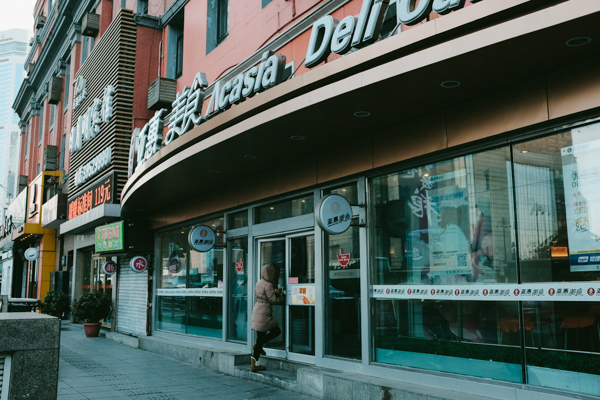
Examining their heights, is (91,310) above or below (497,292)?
below

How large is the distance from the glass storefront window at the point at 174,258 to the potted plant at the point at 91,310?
2750 mm

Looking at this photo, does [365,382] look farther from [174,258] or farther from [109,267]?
[109,267]

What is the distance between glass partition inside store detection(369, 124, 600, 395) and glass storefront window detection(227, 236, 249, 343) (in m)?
3.87

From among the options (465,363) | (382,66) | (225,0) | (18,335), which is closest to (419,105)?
(382,66)

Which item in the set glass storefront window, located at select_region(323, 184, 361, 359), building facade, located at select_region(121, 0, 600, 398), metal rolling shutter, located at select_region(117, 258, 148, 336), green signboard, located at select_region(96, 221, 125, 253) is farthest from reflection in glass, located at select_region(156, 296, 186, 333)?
glass storefront window, located at select_region(323, 184, 361, 359)

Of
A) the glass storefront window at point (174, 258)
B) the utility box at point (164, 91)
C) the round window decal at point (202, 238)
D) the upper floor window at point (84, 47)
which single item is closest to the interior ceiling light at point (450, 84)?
the round window decal at point (202, 238)

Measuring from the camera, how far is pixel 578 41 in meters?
4.93

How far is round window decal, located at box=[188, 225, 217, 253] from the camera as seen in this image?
10977mm

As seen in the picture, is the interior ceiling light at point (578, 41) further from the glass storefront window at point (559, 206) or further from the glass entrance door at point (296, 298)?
the glass entrance door at point (296, 298)

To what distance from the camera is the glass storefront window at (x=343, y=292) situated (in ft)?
27.1

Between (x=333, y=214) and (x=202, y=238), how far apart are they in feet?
14.4

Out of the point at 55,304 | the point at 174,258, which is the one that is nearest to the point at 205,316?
the point at 174,258

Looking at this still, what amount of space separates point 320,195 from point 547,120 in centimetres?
416

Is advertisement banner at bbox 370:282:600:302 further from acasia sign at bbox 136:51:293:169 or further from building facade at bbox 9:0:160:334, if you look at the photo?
building facade at bbox 9:0:160:334
